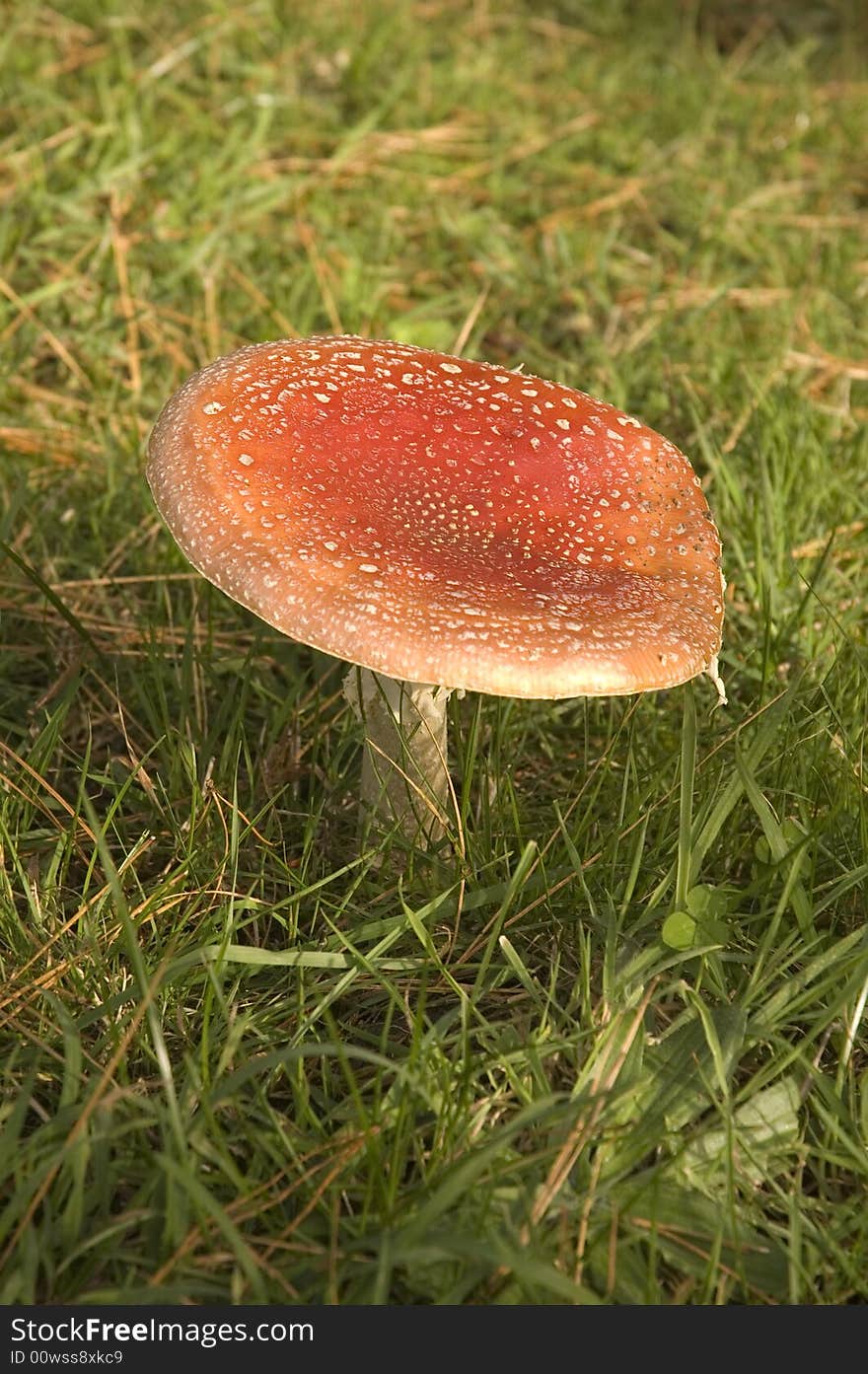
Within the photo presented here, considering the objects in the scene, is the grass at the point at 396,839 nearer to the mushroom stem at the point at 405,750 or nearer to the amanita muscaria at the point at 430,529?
the mushroom stem at the point at 405,750

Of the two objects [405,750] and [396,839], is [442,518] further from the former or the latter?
[396,839]

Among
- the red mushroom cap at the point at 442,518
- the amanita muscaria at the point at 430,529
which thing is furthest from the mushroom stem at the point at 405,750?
the red mushroom cap at the point at 442,518

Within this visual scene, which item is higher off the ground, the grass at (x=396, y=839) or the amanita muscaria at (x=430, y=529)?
the amanita muscaria at (x=430, y=529)

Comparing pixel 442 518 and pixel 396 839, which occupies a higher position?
pixel 442 518

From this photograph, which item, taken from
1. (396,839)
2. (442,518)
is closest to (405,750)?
(396,839)

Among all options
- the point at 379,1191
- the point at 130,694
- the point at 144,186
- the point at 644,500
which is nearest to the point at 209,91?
the point at 144,186

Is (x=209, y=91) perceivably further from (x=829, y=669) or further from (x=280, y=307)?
(x=829, y=669)
